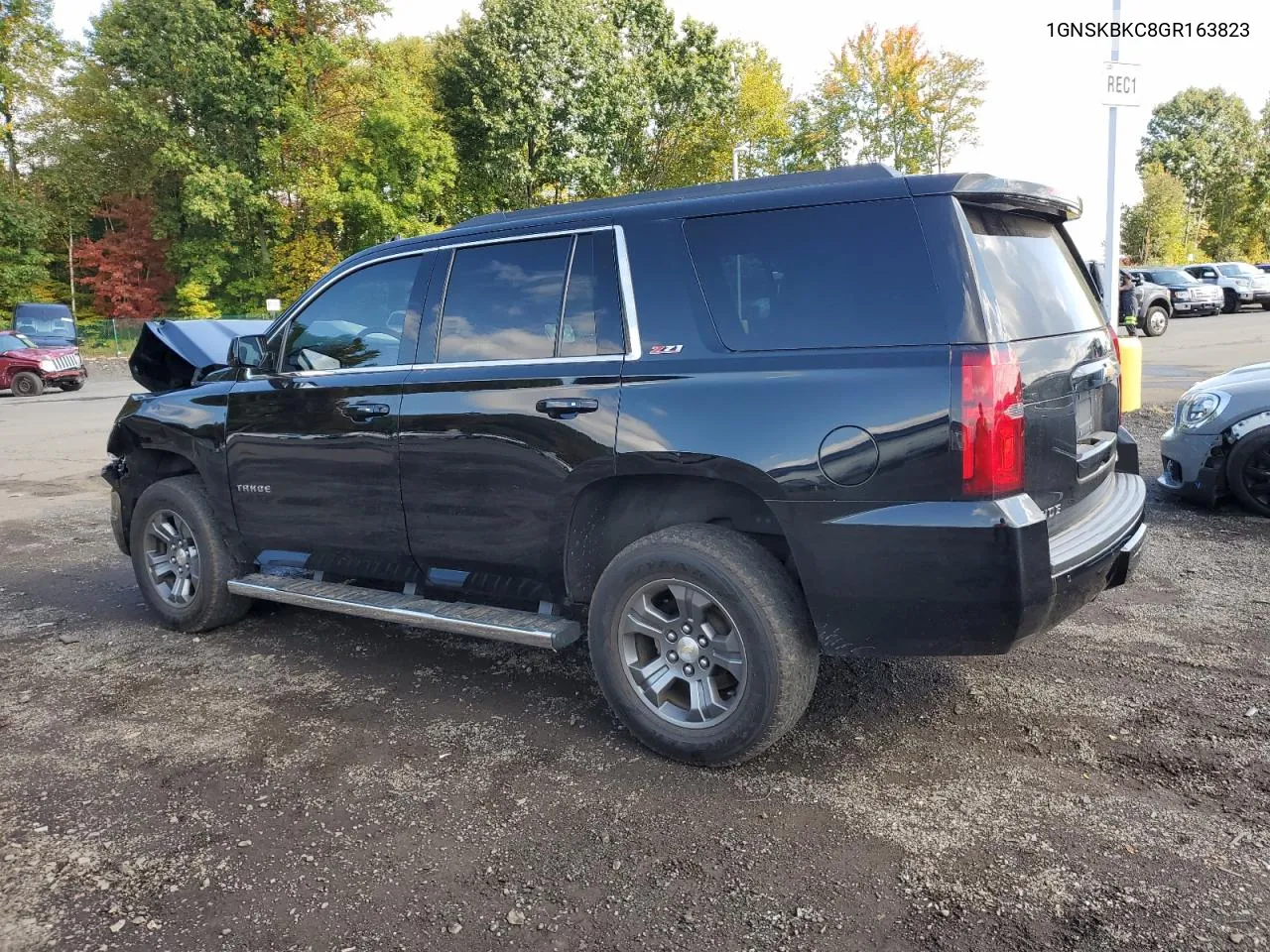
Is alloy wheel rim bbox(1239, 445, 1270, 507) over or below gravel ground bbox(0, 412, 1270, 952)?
over

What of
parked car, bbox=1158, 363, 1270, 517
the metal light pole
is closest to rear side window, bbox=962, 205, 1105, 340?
parked car, bbox=1158, 363, 1270, 517

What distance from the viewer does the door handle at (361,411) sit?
4.18m

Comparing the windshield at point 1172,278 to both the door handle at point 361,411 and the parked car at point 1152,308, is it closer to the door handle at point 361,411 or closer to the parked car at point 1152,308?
the parked car at point 1152,308

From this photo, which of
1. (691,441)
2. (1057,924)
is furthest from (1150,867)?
(691,441)

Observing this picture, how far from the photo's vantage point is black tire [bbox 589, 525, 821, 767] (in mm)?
3199

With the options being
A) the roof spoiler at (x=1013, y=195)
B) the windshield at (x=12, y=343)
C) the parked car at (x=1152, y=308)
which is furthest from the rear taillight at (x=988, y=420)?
the windshield at (x=12, y=343)

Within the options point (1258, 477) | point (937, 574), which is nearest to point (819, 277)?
point (937, 574)

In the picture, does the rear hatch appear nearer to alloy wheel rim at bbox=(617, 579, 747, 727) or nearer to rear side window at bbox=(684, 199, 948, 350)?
rear side window at bbox=(684, 199, 948, 350)

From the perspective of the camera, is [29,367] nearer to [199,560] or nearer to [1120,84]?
[199,560]

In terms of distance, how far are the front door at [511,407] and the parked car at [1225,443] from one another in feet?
16.9

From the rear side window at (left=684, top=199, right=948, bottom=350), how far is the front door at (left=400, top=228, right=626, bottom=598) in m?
0.46

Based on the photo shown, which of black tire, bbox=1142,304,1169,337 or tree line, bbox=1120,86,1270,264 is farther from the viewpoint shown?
tree line, bbox=1120,86,1270,264

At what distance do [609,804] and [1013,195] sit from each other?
96.0 inches

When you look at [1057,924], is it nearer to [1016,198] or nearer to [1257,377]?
[1016,198]
